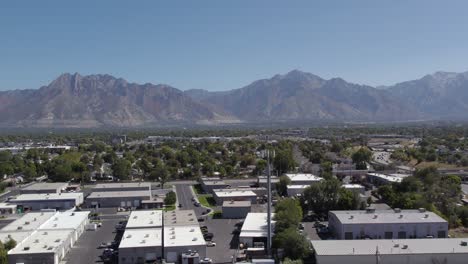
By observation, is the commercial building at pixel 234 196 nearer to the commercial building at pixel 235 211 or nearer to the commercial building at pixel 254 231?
the commercial building at pixel 235 211

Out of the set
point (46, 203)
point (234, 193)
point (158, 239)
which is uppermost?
point (158, 239)

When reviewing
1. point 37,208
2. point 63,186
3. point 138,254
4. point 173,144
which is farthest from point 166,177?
point 173,144

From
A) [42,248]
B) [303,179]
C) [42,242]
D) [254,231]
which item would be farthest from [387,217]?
[42,242]

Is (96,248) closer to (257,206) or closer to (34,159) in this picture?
(257,206)

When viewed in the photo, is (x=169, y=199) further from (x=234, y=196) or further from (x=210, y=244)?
(x=210, y=244)

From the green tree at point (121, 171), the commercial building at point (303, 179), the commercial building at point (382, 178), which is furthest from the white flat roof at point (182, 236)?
the green tree at point (121, 171)

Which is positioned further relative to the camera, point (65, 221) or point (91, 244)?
point (65, 221)
